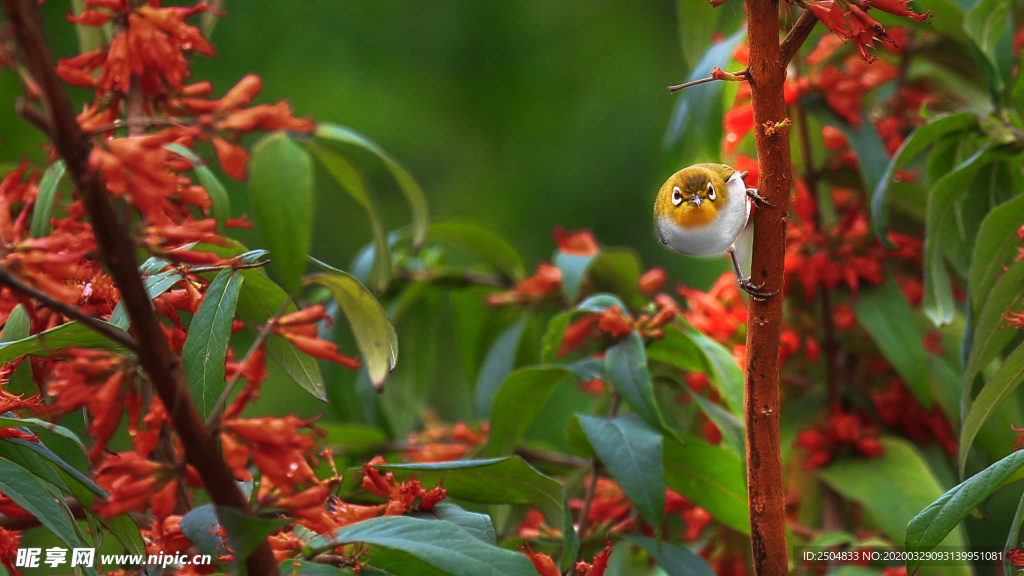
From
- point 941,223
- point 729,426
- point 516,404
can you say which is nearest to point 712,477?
point 729,426

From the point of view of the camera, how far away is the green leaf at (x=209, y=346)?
46 cm

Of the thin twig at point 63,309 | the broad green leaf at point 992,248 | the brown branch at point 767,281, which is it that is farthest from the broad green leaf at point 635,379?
the thin twig at point 63,309

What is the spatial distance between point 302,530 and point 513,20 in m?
2.13

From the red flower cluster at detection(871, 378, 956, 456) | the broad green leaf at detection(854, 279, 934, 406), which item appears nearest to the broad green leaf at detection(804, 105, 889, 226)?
the broad green leaf at detection(854, 279, 934, 406)

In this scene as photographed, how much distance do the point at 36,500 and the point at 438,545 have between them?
0.24 m

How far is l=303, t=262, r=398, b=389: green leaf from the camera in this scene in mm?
444

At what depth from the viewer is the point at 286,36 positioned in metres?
2.37

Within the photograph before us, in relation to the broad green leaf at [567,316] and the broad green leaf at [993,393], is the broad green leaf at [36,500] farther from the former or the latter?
the broad green leaf at [993,393]

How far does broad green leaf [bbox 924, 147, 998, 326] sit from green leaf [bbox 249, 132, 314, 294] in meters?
0.45

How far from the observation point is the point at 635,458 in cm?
57

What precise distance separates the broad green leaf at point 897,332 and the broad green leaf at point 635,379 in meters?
0.29

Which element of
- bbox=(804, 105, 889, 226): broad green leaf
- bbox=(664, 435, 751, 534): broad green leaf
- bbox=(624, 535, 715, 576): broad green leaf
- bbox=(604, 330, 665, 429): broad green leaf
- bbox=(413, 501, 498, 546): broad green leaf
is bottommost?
bbox=(624, 535, 715, 576): broad green leaf

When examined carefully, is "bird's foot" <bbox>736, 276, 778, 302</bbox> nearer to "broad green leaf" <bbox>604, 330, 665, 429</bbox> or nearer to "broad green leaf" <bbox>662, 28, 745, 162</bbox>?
"broad green leaf" <bbox>604, 330, 665, 429</bbox>

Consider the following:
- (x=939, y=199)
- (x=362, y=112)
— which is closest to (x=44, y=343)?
(x=939, y=199)
